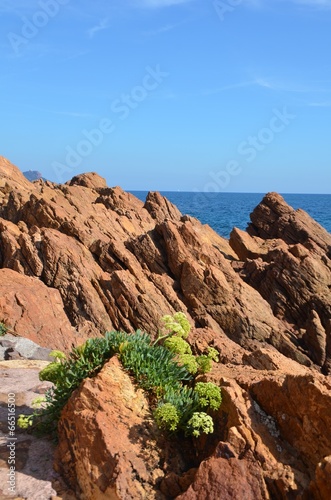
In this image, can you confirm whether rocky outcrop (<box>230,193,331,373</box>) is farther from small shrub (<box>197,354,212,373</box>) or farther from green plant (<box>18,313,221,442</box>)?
green plant (<box>18,313,221,442</box>)

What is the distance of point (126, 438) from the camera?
27.6 ft

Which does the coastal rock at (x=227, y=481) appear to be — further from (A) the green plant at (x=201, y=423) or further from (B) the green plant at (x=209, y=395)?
(B) the green plant at (x=209, y=395)

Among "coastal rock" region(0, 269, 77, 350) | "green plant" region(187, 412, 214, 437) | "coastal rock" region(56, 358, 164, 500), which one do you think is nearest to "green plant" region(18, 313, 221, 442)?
"green plant" region(187, 412, 214, 437)

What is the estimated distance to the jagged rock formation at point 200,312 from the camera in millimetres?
7926

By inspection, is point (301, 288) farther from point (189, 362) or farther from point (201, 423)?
point (201, 423)

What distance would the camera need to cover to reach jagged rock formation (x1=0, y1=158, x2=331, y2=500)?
7926 mm

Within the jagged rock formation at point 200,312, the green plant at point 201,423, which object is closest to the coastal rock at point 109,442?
the jagged rock formation at point 200,312

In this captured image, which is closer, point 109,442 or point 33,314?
point 109,442

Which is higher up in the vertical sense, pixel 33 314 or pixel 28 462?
pixel 28 462

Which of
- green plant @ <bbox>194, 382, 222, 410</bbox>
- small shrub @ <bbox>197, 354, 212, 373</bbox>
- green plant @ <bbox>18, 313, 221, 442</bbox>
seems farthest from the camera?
small shrub @ <bbox>197, 354, 212, 373</bbox>

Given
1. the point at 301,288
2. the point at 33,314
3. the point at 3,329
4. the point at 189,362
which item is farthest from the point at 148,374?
the point at 301,288

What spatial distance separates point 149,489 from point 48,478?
5.66 ft

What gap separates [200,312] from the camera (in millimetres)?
27734

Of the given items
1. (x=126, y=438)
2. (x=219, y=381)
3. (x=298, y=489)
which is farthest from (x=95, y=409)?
(x=298, y=489)
